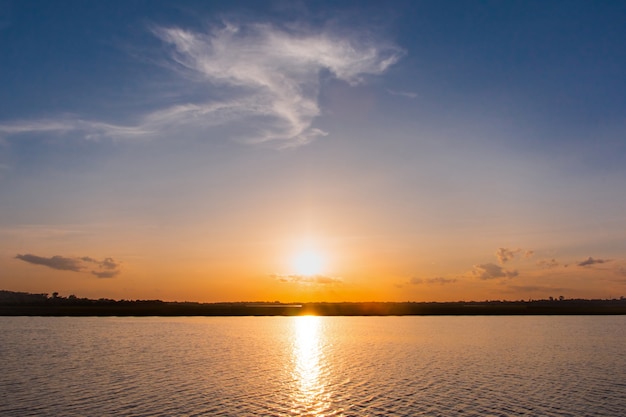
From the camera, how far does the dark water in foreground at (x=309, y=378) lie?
33.5 meters

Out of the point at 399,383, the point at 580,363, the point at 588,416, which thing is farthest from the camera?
the point at 580,363

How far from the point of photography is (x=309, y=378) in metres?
47.5

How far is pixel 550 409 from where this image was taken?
1315 inches

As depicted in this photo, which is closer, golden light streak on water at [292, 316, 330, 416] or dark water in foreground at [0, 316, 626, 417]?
dark water in foreground at [0, 316, 626, 417]

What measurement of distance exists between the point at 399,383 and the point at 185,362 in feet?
86.4

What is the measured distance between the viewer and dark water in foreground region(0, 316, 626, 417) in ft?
110

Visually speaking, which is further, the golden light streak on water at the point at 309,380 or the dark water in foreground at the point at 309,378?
the golden light streak on water at the point at 309,380

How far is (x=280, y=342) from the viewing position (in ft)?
284

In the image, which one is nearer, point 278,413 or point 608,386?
point 278,413

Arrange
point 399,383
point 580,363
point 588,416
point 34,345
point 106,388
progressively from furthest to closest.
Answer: point 34,345
point 580,363
point 399,383
point 106,388
point 588,416

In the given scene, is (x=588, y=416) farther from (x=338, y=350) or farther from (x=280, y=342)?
(x=280, y=342)

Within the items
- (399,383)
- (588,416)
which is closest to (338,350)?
(399,383)

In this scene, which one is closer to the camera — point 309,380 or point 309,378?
point 309,380

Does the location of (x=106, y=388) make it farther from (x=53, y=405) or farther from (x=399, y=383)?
(x=399, y=383)
